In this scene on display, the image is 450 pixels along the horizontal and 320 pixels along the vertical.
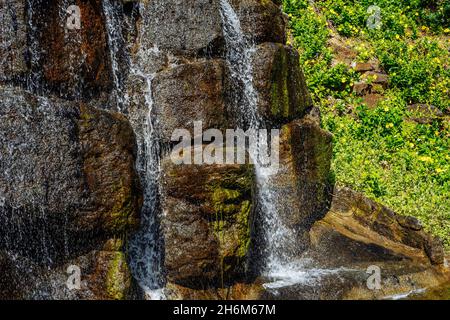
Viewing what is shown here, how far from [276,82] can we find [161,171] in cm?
257

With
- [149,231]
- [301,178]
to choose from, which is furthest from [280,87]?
[149,231]

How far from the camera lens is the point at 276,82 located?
8055 mm

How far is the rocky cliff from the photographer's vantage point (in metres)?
5.66

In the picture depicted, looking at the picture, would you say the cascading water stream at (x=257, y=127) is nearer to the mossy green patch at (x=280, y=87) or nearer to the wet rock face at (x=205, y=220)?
the mossy green patch at (x=280, y=87)

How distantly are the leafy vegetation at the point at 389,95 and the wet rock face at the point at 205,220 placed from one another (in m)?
3.30

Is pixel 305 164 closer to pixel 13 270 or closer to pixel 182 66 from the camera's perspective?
pixel 182 66

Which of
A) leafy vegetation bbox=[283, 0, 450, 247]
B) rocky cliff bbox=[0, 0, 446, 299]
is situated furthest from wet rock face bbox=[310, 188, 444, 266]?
leafy vegetation bbox=[283, 0, 450, 247]

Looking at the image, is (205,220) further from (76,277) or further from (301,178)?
(301,178)

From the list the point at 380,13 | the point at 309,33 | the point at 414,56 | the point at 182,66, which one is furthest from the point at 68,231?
the point at 380,13

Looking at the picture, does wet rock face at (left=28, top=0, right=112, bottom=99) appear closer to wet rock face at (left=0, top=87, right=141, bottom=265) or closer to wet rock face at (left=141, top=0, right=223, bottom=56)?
wet rock face at (left=0, top=87, right=141, bottom=265)

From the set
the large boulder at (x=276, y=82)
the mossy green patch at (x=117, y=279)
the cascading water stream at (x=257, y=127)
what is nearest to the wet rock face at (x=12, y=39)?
the mossy green patch at (x=117, y=279)

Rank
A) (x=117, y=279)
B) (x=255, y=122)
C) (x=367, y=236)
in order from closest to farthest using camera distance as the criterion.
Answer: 1. (x=117, y=279)
2. (x=255, y=122)
3. (x=367, y=236)

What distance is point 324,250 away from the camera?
7.73m

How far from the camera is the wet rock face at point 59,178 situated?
5508mm
